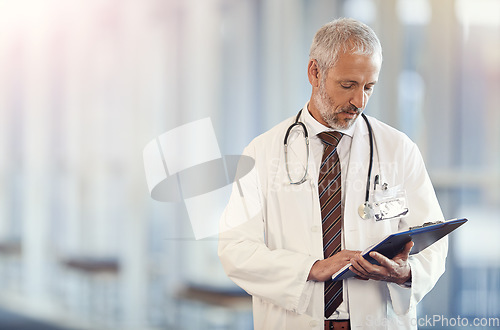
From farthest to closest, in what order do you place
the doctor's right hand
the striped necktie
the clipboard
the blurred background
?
the blurred background < the striped necktie < the doctor's right hand < the clipboard

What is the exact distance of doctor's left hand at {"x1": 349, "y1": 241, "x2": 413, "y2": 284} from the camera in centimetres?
131

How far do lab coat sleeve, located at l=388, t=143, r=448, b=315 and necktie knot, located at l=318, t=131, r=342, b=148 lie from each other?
8.7 inches

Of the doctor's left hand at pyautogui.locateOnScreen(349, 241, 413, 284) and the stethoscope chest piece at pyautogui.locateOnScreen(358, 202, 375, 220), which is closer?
the doctor's left hand at pyautogui.locateOnScreen(349, 241, 413, 284)

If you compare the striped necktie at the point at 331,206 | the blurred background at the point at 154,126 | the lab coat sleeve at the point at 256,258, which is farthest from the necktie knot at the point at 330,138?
the blurred background at the point at 154,126

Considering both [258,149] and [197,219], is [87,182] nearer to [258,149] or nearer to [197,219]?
[197,219]

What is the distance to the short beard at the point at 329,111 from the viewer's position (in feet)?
4.96

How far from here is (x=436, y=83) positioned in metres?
2.82

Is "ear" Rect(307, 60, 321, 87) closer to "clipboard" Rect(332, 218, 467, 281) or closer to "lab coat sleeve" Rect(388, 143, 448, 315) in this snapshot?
"lab coat sleeve" Rect(388, 143, 448, 315)

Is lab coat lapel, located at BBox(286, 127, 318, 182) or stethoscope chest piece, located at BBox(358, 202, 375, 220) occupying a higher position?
lab coat lapel, located at BBox(286, 127, 318, 182)

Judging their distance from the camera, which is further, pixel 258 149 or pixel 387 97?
pixel 387 97

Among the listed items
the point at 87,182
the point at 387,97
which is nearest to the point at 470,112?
the point at 387,97

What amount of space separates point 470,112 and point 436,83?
242 millimetres

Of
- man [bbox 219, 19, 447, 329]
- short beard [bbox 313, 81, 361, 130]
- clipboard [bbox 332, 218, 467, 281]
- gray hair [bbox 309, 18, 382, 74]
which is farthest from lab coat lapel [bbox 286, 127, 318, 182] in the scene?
clipboard [bbox 332, 218, 467, 281]

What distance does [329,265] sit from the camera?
1.41m
